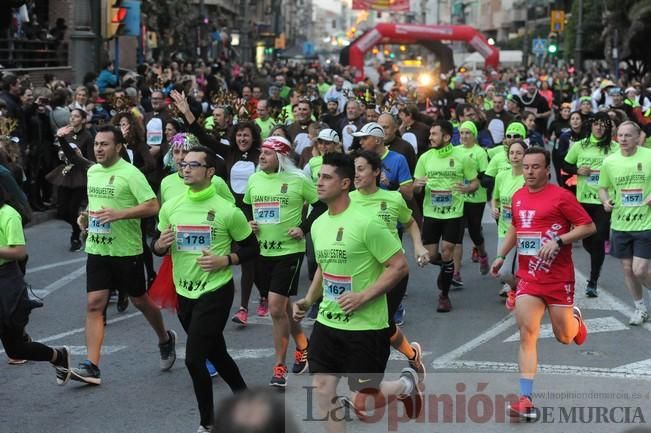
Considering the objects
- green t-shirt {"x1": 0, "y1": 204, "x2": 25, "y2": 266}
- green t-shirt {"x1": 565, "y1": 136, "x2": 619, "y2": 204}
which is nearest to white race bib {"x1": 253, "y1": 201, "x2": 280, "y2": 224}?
green t-shirt {"x1": 0, "y1": 204, "x2": 25, "y2": 266}

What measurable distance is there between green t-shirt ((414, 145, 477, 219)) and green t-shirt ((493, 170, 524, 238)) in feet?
1.45

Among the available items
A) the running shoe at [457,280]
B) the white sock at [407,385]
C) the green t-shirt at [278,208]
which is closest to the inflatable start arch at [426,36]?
the running shoe at [457,280]

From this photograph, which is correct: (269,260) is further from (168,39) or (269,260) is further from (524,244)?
(168,39)

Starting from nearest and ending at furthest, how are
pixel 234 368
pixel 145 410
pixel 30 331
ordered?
pixel 234 368 < pixel 145 410 < pixel 30 331

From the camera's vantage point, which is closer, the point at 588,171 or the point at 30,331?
the point at 30,331

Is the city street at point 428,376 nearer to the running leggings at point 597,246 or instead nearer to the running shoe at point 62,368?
the running shoe at point 62,368

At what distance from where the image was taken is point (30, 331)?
34.6 feet

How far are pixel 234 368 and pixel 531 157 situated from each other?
242 centimetres

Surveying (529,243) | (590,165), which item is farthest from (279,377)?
(590,165)

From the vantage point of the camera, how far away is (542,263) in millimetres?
7707

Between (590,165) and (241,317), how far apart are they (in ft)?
14.1

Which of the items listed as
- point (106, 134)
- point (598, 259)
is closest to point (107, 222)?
point (106, 134)

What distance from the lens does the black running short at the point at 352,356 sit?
640cm

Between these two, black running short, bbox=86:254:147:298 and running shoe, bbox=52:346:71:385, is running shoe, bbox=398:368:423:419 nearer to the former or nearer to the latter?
black running short, bbox=86:254:147:298
